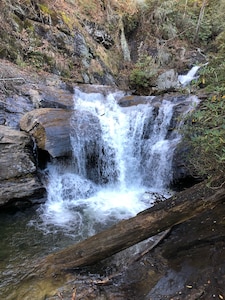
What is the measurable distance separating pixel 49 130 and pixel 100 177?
7.25ft

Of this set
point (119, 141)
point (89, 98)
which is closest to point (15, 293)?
point (119, 141)

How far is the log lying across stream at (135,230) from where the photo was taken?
361cm

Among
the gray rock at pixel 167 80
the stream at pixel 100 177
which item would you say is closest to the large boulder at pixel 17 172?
the stream at pixel 100 177

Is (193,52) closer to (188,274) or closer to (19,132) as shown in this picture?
(19,132)

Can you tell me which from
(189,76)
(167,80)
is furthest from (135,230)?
(189,76)

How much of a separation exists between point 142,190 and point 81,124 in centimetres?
285

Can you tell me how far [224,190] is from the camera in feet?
12.4

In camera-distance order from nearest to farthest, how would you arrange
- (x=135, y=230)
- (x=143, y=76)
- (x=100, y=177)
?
1. (x=135, y=230)
2. (x=100, y=177)
3. (x=143, y=76)

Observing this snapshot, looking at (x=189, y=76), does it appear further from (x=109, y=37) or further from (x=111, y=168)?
(x=111, y=168)

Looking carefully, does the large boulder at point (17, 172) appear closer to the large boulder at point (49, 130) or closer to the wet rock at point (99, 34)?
the large boulder at point (49, 130)

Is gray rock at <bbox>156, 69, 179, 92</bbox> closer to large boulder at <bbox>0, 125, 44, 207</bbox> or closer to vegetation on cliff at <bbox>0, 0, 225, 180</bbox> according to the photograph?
vegetation on cliff at <bbox>0, 0, 225, 180</bbox>

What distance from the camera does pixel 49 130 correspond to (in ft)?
24.5

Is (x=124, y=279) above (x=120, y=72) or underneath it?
underneath

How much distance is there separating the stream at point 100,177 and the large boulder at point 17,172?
1.29ft
